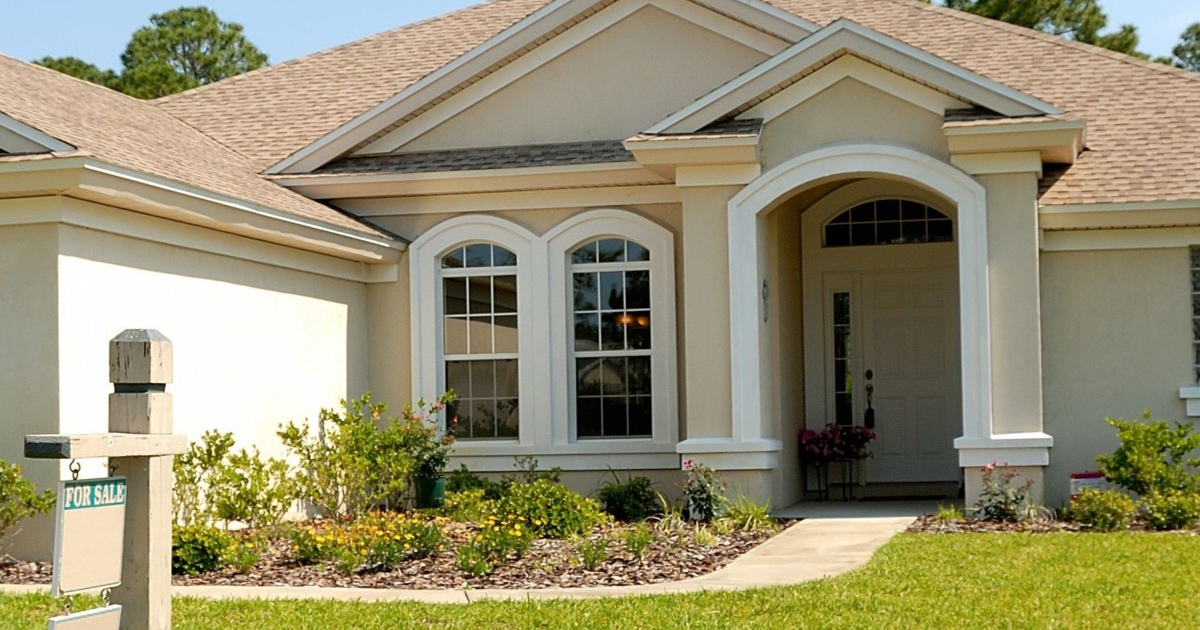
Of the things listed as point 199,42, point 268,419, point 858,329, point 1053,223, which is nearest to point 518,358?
point 268,419

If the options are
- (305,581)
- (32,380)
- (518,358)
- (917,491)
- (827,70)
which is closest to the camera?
(305,581)

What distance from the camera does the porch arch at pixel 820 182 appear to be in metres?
13.5

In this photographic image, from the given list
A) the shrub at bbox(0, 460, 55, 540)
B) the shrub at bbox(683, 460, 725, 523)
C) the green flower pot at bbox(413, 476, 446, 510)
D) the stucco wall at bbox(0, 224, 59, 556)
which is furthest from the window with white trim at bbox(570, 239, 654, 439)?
the shrub at bbox(0, 460, 55, 540)

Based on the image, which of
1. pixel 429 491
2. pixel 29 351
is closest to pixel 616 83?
pixel 429 491

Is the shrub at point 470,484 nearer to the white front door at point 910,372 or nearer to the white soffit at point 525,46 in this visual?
the white soffit at point 525,46

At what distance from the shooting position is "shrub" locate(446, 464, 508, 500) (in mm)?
15173

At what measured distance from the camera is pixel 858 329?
17047 millimetres

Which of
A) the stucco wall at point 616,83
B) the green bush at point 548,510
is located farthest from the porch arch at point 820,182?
the stucco wall at point 616,83

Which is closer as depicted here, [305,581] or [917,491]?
[305,581]

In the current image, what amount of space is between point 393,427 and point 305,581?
4385 mm

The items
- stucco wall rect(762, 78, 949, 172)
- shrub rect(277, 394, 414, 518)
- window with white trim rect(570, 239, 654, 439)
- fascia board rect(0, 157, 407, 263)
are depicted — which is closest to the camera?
fascia board rect(0, 157, 407, 263)

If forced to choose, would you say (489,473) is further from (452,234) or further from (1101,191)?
(1101,191)

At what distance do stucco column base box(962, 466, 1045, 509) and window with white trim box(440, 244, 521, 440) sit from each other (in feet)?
15.9

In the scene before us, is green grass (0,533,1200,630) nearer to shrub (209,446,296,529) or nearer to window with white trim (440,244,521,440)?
shrub (209,446,296,529)
